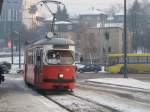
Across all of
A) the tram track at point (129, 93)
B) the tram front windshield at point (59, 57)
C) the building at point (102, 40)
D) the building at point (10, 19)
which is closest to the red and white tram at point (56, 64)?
the tram front windshield at point (59, 57)

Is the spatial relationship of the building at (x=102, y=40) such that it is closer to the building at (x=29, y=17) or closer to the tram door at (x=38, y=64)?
the building at (x=29, y=17)

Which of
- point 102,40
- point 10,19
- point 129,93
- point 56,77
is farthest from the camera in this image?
point 10,19

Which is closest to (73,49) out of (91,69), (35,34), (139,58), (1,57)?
(139,58)

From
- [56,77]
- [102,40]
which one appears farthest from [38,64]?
[102,40]

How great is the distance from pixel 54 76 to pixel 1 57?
103 metres

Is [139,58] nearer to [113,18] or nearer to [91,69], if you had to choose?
[91,69]

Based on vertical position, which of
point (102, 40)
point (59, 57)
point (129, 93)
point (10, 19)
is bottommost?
point (129, 93)

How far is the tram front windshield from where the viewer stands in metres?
25.8

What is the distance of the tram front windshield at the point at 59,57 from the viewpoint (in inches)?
1017

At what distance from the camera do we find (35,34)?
362 feet

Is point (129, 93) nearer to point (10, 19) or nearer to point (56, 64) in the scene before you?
point (56, 64)

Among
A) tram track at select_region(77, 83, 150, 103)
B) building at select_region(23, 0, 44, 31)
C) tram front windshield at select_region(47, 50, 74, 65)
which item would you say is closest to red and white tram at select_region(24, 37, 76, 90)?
tram front windshield at select_region(47, 50, 74, 65)

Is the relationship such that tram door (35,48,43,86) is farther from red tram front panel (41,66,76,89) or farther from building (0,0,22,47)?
building (0,0,22,47)

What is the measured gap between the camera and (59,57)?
85.1 feet
